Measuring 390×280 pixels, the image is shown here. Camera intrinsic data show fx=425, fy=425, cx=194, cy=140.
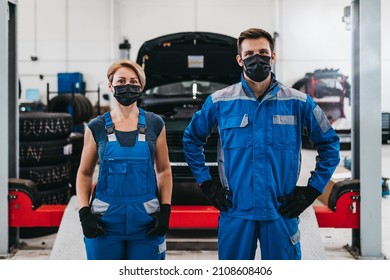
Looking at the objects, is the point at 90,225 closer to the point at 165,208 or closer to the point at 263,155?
the point at 165,208

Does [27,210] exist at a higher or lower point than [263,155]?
lower

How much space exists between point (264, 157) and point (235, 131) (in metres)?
0.16

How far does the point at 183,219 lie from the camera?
9.58 ft

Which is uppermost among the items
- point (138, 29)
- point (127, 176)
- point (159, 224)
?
point (138, 29)

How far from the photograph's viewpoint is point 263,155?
1.75 meters

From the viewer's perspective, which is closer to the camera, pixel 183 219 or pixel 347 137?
pixel 183 219

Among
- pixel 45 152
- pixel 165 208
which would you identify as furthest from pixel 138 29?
pixel 165 208

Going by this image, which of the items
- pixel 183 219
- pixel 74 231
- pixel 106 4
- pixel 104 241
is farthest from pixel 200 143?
pixel 106 4

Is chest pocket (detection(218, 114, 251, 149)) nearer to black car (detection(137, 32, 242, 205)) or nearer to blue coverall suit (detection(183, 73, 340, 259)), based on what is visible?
blue coverall suit (detection(183, 73, 340, 259))

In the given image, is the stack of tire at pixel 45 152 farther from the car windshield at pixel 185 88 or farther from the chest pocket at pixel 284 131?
the chest pocket at pixel 284 131

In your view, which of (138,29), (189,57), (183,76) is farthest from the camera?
(138,29)
